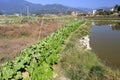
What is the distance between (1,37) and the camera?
92.6ft

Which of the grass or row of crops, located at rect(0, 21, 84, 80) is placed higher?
row of crops, located at rect(0, 21, 84, 80)

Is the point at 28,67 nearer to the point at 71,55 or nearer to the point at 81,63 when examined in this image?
the point at 81,63

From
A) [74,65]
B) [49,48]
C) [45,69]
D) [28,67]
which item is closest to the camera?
[28,67]

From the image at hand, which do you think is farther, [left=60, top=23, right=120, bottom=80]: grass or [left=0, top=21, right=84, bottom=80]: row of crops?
[left=60, top=23, right=120, bottom=80]: grass

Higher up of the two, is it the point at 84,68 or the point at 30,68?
the point at 30,68

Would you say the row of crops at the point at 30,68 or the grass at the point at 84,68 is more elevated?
the row of crops at the point at 30,68

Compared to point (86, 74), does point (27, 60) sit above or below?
above

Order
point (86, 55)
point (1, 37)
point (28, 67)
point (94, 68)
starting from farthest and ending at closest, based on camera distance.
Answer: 1. point (1, 37)
2. point (86, 55)
3. point (94, 68)
4. point (28, 67)

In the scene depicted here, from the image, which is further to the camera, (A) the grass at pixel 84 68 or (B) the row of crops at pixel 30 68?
(A) the grass at pixel 84 68

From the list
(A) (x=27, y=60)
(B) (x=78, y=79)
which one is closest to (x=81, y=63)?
(B) (x=78, y=79)

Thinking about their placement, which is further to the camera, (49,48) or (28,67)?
(49,48)

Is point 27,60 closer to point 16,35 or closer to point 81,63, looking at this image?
point 81,63

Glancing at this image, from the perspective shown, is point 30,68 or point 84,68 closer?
point 30,68

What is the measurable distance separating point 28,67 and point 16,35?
18.3m
